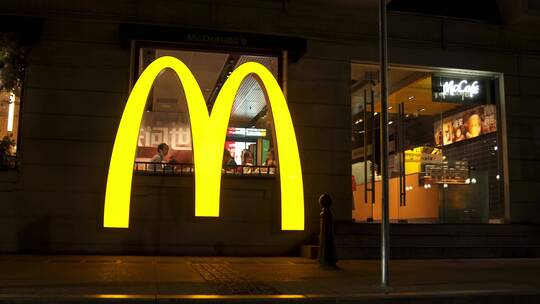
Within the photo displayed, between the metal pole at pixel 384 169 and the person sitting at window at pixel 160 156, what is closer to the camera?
the metal pole at pixel 384 169

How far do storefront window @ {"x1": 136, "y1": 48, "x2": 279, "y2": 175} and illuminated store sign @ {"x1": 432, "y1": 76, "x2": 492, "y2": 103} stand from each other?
437cm

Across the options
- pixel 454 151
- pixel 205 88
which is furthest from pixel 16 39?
pixel 454 151

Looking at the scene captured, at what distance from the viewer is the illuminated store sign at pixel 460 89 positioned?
50.1 ft

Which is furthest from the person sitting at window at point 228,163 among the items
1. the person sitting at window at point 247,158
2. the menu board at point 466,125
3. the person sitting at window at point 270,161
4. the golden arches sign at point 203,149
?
the menu board at point 466,125

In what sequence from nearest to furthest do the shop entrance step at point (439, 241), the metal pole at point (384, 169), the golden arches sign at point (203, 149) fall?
the metal pole at point (384, 169) → the golden arches sign at point (203, 149) → the shop entrance step at point (439, 241)

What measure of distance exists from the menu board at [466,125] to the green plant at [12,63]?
1071 centimetres

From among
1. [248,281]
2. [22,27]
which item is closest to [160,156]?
[22,27]

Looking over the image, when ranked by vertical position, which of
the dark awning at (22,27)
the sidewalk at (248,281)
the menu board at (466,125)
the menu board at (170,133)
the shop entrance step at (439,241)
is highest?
the dark awning at (22,27)

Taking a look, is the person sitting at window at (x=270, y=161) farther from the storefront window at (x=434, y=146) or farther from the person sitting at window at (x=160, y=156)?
the storefront window at (x=434, y=146)

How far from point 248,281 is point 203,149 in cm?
367

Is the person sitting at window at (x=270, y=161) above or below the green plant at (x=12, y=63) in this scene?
below

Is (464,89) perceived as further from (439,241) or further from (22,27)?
(22,27)

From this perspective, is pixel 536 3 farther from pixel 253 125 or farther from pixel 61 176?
pixel 61 176

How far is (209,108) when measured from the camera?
13727 mm
